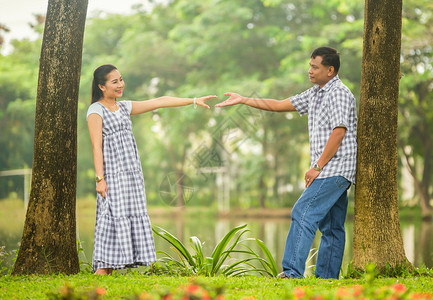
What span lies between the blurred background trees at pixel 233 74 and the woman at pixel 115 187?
10.3 m

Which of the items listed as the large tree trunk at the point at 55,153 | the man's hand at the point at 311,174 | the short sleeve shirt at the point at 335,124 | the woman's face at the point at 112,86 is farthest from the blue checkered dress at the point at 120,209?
the short sleeve shirt at the point at 335,124

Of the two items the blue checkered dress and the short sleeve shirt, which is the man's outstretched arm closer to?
the short sleeve shirt

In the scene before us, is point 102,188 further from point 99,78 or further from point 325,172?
point 325,172

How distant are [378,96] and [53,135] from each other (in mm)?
2166

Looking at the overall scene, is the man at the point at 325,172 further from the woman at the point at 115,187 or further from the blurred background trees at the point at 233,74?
the blurred background trees at the point at 233,74

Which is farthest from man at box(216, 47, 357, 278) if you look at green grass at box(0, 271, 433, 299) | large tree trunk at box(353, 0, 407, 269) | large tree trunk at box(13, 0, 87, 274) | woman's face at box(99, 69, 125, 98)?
large tree trunk at box(13, 0, 87, 274)

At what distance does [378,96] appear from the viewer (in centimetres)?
369

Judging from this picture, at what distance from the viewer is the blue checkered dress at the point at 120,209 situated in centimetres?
351

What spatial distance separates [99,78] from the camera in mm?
3605

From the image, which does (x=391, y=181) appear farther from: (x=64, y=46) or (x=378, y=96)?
(x=64, y=46)

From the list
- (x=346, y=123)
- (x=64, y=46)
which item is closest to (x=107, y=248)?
(x=64, y=46)

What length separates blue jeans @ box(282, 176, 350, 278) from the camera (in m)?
3.41

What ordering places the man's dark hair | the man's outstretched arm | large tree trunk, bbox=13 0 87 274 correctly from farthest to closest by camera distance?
the man's outstretched arm → the man's dark hair → large tree trunk, bbox=13 0 87 274

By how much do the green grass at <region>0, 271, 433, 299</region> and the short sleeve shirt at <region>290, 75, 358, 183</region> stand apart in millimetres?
721
